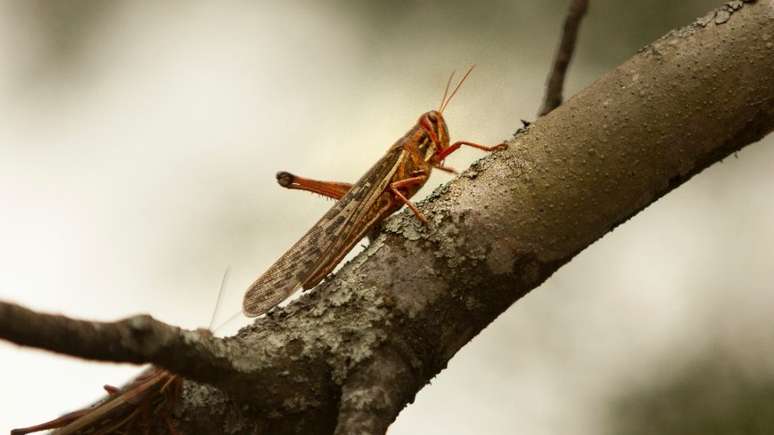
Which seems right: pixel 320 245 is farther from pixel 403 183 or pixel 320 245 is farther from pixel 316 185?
pixel 316 185

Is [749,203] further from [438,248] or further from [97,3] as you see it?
[97,3]

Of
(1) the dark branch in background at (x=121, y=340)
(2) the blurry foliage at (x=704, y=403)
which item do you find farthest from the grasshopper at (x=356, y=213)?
(2) the blurry foliage at (x=704, y=403)

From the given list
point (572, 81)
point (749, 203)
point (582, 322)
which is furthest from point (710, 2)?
point (582, 322)

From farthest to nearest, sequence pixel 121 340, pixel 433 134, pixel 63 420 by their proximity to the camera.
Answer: pixel 433 134, pixel 63 420, pixel 121 340

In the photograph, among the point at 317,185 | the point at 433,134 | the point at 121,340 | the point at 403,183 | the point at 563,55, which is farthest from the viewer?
the point at 317,185

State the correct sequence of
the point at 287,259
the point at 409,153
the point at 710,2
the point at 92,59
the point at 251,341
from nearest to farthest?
the point at 251,341 < the point at 287,259 < the point at 409,153 < the point at 710,2 < the point at 92,59

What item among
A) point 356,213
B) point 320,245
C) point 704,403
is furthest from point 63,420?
point 704,403

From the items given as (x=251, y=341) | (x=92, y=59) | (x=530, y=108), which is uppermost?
(x=92, y=59)
